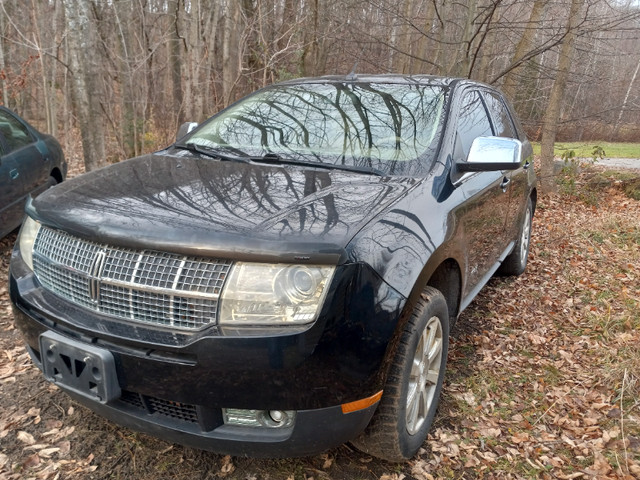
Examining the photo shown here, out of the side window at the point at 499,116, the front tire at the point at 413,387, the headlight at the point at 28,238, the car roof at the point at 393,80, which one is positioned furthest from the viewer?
the side window at the point at 499,116

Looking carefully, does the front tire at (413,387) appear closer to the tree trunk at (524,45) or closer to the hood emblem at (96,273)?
the hood emblem at (96,273)

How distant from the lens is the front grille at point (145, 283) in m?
1.69

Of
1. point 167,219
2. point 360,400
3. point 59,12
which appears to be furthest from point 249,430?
point 59,12

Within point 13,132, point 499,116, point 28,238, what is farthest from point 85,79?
point 499,116

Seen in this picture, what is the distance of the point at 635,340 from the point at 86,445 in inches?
142

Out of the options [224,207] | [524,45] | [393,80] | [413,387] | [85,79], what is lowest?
[413,387]

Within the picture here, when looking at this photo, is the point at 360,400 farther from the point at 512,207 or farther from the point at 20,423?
the point at 512,207

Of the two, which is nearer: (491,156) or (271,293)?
(271,293)

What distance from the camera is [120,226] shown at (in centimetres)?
180

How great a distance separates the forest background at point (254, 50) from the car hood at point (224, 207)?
4548 mm

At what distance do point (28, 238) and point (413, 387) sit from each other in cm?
189

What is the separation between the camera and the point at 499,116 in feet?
13.2

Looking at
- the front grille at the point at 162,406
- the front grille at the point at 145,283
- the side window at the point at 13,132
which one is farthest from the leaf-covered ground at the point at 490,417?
the side window at the point at 13,132

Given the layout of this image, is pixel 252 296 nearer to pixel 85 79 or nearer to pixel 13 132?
pixel 13 132
